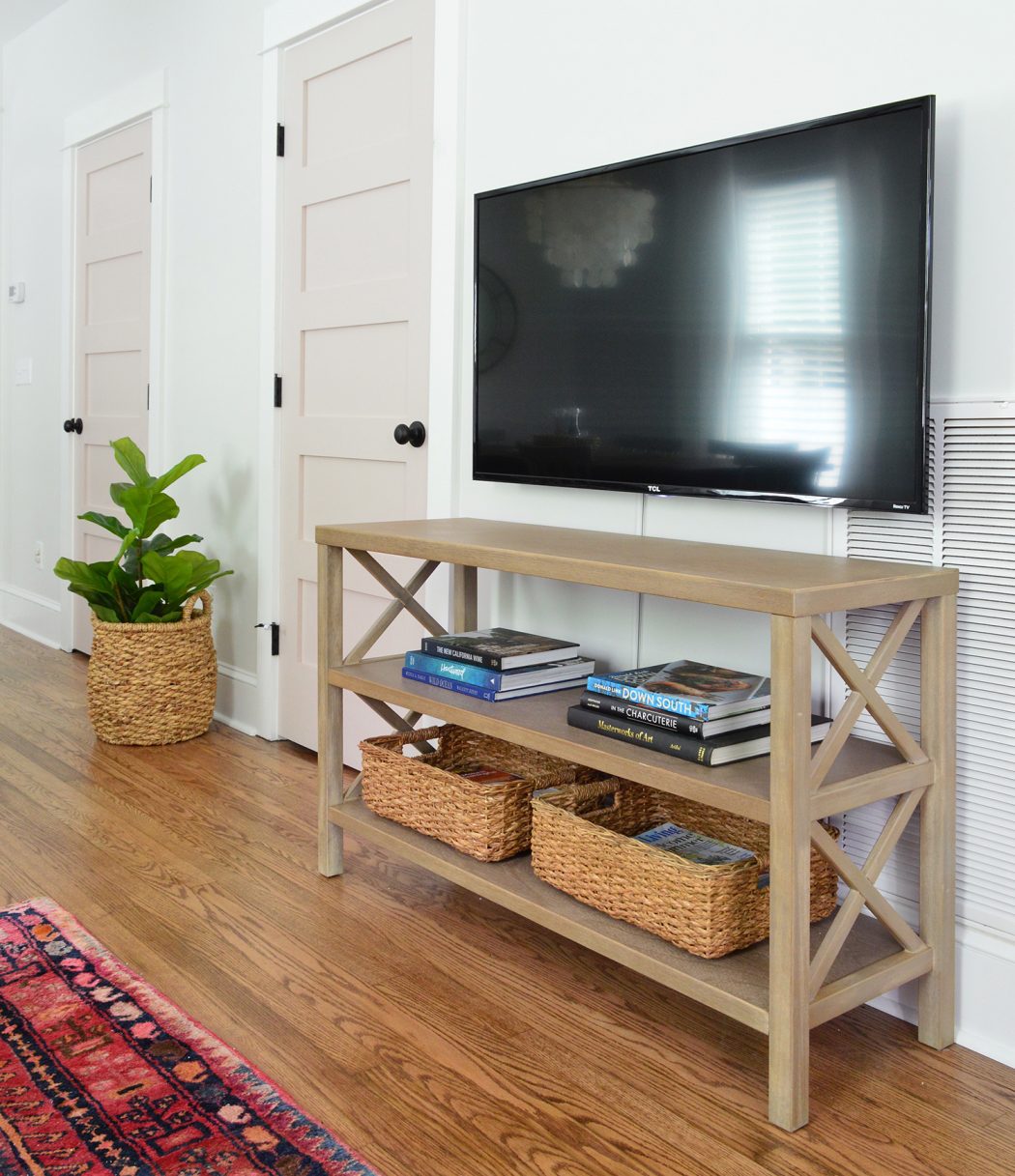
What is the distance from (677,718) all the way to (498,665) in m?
0.47

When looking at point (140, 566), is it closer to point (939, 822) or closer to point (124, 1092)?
point (124, 1092)

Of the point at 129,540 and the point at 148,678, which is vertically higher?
the point at 129,540

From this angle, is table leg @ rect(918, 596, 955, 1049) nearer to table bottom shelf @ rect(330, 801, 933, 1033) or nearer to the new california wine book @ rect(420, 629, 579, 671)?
table bottom shelf @ rect(330, 801, 933, 1033)

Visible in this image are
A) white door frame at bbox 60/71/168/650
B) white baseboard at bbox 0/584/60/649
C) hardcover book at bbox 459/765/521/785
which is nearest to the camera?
hardcover book at bbox 459/765/521/785

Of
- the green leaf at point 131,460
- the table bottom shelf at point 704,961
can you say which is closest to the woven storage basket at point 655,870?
the table bottom shelf at point 704,961

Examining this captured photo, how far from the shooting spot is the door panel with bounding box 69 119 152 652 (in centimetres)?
403

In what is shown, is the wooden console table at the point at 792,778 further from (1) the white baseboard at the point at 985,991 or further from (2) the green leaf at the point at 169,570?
(2) the green leaf at the point at 169,570

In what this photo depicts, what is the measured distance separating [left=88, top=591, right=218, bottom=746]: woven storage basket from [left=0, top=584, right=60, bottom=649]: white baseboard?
1.62 meters

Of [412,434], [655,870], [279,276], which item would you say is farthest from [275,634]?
[655,870]

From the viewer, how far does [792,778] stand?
4.75 feet

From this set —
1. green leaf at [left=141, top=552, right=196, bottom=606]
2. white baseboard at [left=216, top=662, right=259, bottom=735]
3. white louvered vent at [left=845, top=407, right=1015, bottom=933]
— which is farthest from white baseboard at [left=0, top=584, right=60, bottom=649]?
white louvered vent at [left=845, top=407, right=1015, bottom=933]

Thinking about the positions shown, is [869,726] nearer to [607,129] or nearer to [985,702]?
[985,702]

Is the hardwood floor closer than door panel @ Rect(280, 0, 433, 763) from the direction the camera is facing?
Yes

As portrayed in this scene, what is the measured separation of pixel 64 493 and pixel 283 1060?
3531 millimetres
